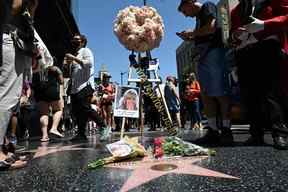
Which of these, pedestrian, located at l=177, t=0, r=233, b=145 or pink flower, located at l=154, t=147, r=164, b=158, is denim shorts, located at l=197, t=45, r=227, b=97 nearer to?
pedestrian, located at l=177, t=0, r=233, b=145

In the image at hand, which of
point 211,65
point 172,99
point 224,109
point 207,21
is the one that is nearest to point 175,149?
point 224,109

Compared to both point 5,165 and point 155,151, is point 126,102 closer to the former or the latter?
point 155,151

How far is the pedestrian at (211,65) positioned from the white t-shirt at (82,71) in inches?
83.3

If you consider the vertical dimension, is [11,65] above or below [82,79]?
below

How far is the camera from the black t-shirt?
3.87 m

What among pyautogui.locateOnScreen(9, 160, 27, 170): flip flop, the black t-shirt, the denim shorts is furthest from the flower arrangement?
pyautogui.locateOnScreen(9, 160, 27, 170): flip flop

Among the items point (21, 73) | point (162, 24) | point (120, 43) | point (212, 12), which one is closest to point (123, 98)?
point (120, 43)

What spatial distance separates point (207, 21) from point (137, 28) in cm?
112

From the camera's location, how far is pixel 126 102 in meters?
4.68

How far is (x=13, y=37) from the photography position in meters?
2.80

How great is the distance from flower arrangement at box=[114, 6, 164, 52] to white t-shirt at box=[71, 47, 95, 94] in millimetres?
1109

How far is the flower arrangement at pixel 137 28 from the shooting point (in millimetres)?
4621

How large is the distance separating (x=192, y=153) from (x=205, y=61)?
1390 mm

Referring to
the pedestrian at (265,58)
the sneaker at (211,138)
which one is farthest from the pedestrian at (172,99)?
the pedestrian at (265,58)
